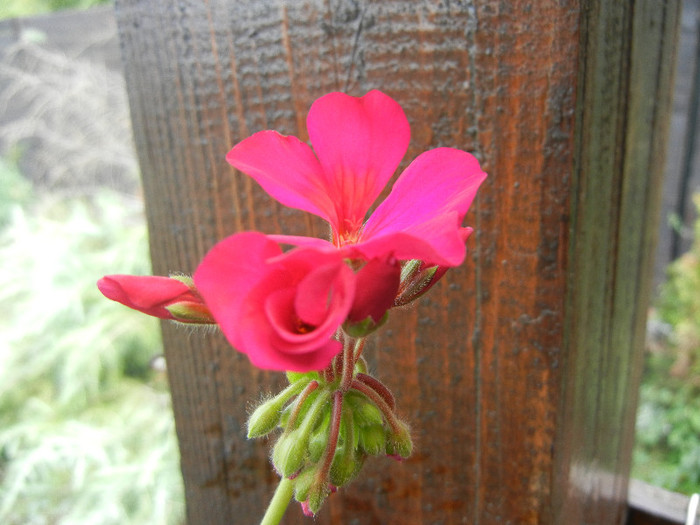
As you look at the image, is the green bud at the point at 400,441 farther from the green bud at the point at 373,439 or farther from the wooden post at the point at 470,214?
the wooden post at the point at 470,214

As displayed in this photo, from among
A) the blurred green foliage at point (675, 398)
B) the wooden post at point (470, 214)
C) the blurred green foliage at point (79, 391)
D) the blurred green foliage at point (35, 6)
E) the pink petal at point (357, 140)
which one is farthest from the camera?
the blurred green foliage at point (35, 6)

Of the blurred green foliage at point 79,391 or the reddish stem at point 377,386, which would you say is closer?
the reddish stem at point 377,386

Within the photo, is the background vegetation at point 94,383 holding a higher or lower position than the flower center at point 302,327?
lower

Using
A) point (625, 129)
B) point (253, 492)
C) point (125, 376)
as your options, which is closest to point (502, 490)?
point (253, 492)

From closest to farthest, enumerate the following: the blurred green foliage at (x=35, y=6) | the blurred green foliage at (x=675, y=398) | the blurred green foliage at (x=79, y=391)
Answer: the blurred green foliage at (x=79, y=391) < the blurred green foliage at (x=675, y=398) < the blurred green foliage at (x=35, y=6)

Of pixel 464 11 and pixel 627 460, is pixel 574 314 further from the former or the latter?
pixel 627 460

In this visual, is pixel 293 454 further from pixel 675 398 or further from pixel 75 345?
pixel 675 398

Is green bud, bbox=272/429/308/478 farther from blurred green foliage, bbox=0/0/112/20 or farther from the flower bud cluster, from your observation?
blurred green foliage, bbox=0/0/112/20

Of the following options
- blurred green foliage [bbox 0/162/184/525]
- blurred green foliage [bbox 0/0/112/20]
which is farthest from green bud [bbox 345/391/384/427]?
blurred green foliage [bbox 0/0/112/20]

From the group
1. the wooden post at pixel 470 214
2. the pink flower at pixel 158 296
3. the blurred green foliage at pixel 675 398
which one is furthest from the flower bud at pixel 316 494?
the blurred green foliage at pixel 675 398
